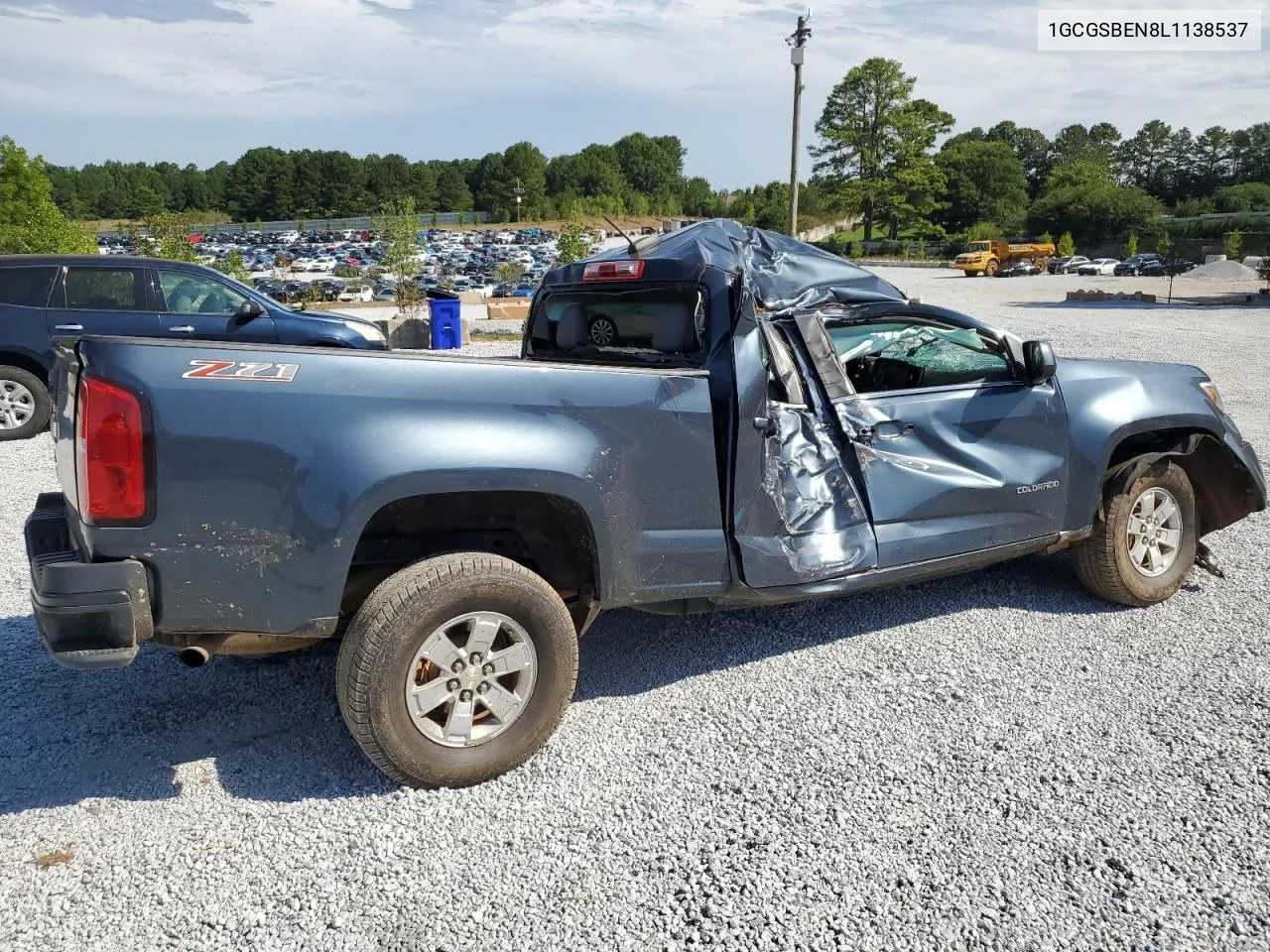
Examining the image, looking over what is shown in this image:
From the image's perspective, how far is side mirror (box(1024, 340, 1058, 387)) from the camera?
4.20 meters

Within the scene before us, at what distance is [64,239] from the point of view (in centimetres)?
1636

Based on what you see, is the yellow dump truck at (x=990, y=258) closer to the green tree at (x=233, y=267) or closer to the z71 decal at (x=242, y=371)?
the green tree at (x=233, y=267)

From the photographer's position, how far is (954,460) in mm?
4141

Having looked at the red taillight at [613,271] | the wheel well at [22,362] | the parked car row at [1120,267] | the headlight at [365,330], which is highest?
the parked car row at [1120,267]

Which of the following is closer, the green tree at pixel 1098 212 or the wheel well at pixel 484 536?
the wheel well at pixel 484 536

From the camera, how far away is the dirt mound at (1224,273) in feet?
135

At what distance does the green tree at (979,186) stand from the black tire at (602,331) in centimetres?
9075

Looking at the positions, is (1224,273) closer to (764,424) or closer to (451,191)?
(764,424)

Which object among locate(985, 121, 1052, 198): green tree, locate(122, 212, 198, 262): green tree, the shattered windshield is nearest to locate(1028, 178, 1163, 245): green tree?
locate(985, 121, 1052, 198): green tree

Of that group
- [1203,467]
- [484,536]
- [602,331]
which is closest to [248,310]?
[602,331]

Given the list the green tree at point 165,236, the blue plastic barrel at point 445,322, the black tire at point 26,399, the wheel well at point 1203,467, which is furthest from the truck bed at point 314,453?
the green tree at point 165,236

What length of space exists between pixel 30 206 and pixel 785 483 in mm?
17730

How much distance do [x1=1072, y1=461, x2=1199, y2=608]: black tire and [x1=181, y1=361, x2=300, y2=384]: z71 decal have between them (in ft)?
12.4

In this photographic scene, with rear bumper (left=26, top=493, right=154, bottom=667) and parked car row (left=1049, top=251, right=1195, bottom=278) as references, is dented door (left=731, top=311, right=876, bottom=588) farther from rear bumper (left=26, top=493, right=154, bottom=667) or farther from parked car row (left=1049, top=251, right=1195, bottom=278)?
parked car row (left=1049, top=251, right=1195, bottom=278)
